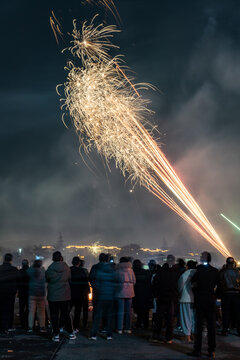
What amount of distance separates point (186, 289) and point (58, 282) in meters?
3.05

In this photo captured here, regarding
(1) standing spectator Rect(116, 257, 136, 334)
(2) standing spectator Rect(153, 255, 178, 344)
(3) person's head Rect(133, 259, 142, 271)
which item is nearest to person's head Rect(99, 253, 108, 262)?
(1) standing spectator Rect(116, 257, 136, 334)

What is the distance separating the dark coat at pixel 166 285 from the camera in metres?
8.49

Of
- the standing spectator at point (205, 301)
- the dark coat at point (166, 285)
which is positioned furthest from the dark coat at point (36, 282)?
the standing spectator at point (205, 301)

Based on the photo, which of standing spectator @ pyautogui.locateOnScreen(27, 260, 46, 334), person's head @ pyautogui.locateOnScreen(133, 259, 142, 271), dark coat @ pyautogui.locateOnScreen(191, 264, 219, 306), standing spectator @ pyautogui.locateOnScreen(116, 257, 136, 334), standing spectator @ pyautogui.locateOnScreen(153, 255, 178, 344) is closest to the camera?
dark coat @ pyautogui.locateOnScreen(191, 264, 219, 306)

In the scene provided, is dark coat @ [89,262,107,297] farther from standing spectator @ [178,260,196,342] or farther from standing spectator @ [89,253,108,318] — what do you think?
standing spectator @ [178,260,196,342]

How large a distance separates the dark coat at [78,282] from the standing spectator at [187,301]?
255cm

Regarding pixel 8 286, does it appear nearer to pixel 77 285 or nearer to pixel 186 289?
pixel 77 285

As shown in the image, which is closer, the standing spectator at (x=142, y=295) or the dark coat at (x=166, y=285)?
the dark coat at (x=166, y=285)

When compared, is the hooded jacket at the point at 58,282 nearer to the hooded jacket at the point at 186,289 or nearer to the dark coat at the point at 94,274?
the dark coat at the point at 94,274

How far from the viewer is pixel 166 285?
851cm

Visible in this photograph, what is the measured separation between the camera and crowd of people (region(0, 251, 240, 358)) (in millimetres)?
7539

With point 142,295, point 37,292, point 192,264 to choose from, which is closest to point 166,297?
point 192,264

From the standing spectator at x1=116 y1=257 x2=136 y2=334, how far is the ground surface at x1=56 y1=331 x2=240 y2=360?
0.73 m

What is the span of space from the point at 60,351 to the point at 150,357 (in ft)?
5.68
